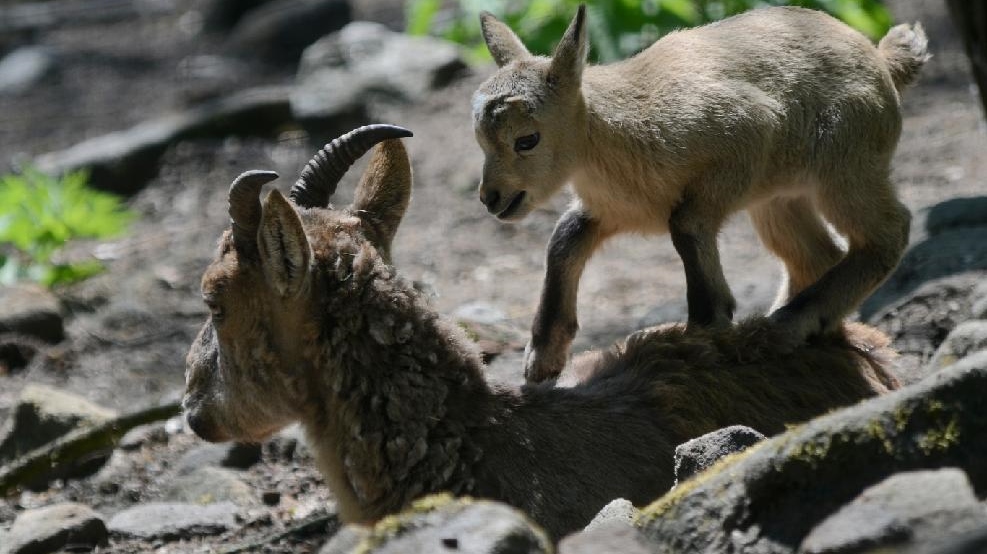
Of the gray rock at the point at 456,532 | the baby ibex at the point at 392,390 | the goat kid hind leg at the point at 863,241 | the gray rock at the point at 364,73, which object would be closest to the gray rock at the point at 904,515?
the gray rock at the point at 456,532

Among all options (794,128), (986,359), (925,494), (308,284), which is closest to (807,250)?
(794,128)

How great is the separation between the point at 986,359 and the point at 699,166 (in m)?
2.98

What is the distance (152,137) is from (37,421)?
24.7 ft

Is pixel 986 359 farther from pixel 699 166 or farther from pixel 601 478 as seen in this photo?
pixel 699 166

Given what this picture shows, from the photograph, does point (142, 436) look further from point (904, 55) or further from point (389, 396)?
point (904, 55)

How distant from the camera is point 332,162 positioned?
573cm

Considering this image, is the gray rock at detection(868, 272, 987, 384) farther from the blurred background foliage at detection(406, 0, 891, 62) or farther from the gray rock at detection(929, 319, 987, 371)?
the blurred background foliage at detection(406, 0, 891, 62)

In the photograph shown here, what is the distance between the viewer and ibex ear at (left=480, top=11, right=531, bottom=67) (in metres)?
7.50

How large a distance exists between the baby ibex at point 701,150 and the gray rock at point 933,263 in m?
0.89

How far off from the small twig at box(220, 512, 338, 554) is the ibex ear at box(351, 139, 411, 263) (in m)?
1.57

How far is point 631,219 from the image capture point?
6941 millimetres

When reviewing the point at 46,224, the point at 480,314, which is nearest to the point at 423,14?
the point at 46,224

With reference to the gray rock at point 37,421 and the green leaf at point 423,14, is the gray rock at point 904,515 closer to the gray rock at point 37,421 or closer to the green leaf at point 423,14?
the gray rock at point 37,421

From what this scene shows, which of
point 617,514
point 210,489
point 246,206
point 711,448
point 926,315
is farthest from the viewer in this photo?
point 926,315
